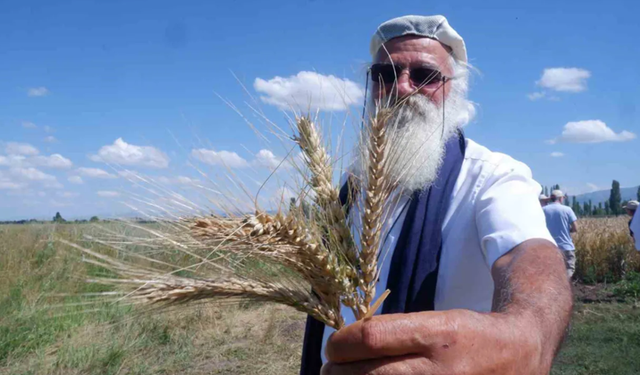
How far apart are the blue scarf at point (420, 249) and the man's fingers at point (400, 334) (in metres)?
0.68

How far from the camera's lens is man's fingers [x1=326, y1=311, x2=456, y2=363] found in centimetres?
Answer: 103

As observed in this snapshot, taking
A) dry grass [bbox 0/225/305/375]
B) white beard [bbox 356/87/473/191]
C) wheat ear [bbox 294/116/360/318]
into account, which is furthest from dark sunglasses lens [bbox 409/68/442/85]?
dry grass [bbox 0/225/305/375]

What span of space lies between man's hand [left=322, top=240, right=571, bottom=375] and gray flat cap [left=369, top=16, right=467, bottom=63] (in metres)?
1.44

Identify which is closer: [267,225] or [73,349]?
[267,225]

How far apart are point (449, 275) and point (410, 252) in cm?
16

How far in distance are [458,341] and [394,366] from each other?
14cm

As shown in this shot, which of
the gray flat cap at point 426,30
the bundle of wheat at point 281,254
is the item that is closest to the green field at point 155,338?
the gray flat cap at point 426,30

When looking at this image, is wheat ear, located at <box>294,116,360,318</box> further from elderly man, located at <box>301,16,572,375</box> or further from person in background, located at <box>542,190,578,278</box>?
person in background, located at <box>542,190,578,278</box>

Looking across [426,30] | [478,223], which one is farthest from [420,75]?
[478,223]

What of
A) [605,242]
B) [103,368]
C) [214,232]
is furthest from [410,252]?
[605,242]

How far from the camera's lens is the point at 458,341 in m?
1.03

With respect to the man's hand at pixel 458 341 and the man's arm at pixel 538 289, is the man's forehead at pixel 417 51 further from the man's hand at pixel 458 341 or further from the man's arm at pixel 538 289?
the man's hand at pixel 458 341

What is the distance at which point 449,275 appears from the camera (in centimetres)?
176

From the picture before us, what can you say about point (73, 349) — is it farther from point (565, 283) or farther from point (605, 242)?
point (605, 242)
